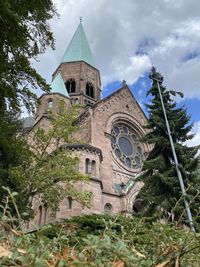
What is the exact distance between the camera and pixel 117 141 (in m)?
31.6

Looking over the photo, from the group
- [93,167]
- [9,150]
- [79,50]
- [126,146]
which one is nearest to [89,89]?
[79,50]

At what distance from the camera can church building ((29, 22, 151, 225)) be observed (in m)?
23.9

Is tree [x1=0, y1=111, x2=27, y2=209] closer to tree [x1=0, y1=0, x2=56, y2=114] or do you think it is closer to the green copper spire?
tree [x1=0, y1=0, x2=56, y2=114]

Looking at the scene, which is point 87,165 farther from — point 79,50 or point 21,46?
point 79,50

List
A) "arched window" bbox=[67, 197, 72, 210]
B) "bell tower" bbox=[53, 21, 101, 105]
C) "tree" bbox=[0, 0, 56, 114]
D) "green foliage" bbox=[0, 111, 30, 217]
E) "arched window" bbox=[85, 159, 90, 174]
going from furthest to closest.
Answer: "bell tower" bbox=[53, 21, 101, 105] → "arched window" bbox=[85, 159, 90, 174] → "arched window" bbox=[67, 197, 72, 210] → "green foliage" bbox=[0, 111, 30, 217] → "tree" bbox=[0, 0, 56, 114]

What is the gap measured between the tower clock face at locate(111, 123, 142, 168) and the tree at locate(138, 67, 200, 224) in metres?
12.1

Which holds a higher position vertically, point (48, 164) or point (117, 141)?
point (117, 141)

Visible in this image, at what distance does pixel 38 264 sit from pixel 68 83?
43.1 m

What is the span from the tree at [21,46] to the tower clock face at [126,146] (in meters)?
19.5

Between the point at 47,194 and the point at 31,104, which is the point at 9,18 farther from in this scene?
the point at 47,194

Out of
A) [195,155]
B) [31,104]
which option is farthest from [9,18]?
[195,155]

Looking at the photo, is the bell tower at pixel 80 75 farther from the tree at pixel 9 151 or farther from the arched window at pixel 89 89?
the tree at pixel 9 151

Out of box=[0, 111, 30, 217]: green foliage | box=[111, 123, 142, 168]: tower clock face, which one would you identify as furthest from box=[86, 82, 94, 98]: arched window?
box=[0, 111, 30, 217]: green foliage

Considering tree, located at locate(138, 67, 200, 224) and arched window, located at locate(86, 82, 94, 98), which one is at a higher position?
arched window, located at locate(86, 82, 94, 98)
